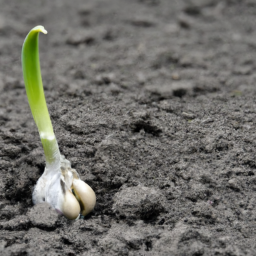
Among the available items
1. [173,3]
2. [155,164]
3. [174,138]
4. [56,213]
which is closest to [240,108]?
[174,138]

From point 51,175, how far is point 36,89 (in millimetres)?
282

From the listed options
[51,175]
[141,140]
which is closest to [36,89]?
[51,175]

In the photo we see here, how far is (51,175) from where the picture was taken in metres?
1.25

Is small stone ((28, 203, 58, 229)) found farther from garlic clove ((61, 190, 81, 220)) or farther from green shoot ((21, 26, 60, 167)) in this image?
green shoot ((21, 26, 60, 167))

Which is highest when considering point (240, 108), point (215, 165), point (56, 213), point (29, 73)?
point (29, 73)

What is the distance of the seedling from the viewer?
3.73 feet

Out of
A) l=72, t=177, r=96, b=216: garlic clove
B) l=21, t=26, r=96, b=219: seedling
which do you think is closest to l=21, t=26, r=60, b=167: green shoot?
l=21, t=26, r=96, b=219: seedling

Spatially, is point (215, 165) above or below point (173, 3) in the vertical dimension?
below

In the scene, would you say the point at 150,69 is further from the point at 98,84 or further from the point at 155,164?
the point at 155,164

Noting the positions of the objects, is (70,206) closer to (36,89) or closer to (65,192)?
(65,192)

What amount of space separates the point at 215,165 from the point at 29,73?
68 centimetres

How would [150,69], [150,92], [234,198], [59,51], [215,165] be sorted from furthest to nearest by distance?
[59,51]
[150,69]
[150,92]
[215,165]
[234,198]

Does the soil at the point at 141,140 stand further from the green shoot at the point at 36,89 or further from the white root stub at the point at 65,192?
the green shoot at the point at 36,89

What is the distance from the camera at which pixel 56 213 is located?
1.19 m
